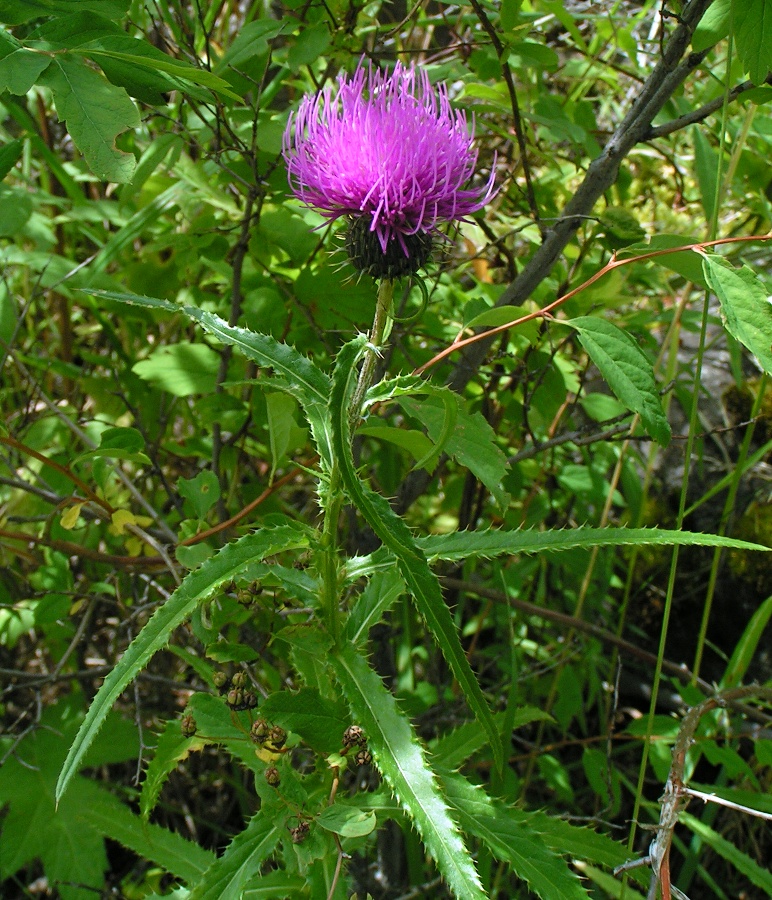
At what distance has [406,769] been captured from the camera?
933 mm

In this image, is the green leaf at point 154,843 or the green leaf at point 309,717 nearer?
the green leaf at point 309,717

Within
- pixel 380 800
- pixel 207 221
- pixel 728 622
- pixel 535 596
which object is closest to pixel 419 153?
pixel 207 221

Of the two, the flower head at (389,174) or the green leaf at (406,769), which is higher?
the flower head at (389,174)

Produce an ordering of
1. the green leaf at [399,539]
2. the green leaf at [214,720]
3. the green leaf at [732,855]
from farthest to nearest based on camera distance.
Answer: the green leaf at [732,855] → the green leaf at [214,720] → the green leaf at [399,539]

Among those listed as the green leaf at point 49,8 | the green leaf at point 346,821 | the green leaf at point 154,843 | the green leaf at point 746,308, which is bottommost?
the green leaf at point 154,843

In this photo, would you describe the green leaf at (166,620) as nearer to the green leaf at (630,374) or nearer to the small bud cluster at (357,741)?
the small bud cluster at (357,741)

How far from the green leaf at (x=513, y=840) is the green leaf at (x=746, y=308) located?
27.4 inches

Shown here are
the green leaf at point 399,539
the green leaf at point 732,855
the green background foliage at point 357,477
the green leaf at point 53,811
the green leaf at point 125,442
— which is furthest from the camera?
the green leaf at point 53,811

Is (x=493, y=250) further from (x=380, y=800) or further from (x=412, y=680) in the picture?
(x=380, y=800)

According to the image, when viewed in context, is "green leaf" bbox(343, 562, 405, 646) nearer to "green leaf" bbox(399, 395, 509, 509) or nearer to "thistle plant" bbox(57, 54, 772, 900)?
"thistle plant" bbox(57, 54, 772, 900)

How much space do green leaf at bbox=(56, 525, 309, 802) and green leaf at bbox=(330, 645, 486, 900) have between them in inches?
8.3

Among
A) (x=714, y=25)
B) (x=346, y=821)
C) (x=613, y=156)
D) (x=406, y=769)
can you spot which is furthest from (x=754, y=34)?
(x=346, y=821)

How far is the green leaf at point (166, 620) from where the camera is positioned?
0.87 metres

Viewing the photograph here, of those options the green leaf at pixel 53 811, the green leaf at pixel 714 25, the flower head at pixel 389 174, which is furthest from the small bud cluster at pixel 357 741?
the green leaf at pixel 714 25
